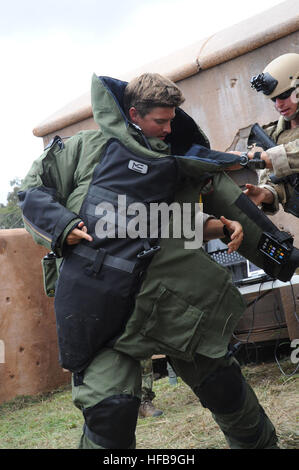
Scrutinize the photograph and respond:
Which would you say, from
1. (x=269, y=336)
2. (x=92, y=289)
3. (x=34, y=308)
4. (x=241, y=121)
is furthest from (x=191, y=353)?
(x=34, y=308)

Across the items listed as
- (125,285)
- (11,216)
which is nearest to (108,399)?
(125,285)

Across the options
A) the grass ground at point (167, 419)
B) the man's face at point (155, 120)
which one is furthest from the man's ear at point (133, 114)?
the grass ground at point (167, 419)

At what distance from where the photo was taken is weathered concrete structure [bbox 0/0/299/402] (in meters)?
5.11

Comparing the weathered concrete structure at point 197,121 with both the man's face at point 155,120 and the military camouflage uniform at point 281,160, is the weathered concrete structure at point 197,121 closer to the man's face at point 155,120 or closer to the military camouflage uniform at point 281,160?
the military camouflage uniform at point 281,160

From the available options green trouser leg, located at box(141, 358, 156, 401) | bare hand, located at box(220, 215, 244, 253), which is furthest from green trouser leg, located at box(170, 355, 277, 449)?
green trouser leg, located at box(141, 358, 156, 401)

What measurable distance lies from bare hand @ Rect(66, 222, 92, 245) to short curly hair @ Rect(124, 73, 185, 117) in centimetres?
60

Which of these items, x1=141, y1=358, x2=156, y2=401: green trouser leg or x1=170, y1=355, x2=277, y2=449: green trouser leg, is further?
x1=141, y1=358, x2=156, y2=401: green trouser leg

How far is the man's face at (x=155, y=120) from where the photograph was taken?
2.58 meters

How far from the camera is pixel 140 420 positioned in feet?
14.3

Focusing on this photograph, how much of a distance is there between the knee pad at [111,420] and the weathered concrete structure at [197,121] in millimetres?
2776

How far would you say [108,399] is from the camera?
88.4 inches

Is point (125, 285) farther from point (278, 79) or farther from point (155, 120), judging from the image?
point (278, 79)

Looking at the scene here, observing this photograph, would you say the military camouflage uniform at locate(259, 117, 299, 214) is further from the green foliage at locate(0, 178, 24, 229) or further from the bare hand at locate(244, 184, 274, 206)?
the green foliage at locate(0, 178, 24, 229)

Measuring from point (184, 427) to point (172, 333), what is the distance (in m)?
1.62
